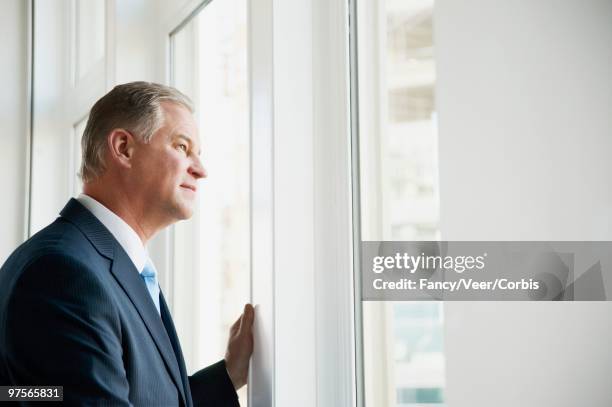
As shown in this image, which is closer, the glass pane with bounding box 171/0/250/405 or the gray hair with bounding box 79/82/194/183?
the gray hair with bounding box 79/82/194/183

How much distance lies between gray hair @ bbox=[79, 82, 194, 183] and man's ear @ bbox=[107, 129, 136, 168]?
10 mm

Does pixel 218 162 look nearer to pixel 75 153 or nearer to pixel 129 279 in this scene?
pixel 129 279

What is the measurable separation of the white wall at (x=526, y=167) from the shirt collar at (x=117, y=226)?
2.07ft

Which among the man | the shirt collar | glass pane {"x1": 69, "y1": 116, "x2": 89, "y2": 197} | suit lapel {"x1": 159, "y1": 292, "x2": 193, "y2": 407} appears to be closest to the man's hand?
the man

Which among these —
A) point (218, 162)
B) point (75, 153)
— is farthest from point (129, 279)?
point (75, 153)

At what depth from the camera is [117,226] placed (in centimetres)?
119

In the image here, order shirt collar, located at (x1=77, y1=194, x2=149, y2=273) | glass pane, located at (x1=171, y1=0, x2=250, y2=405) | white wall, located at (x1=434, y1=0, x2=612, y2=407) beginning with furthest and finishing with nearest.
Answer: glass pane, located at (x1=171, y1=0, x2=250, y2=405) → shirt collar, located at (x1=77, y1=194, x2=149, y2=273) → white wall, located at (x1=434, y1=0, x2=612, y2=407)

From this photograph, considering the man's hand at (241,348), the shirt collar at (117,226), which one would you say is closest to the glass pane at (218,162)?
the man's hand at (241,348)

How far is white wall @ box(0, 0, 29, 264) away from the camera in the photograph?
291cm

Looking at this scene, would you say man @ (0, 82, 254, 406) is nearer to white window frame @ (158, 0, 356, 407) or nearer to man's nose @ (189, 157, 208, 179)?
man's nose @ (189, 157, 208, 179)

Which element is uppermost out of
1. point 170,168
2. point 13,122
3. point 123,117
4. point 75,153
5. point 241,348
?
point 13,122

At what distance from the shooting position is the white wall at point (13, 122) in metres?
2.91

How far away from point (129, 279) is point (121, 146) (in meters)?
0.28

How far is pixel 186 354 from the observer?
2.01m
